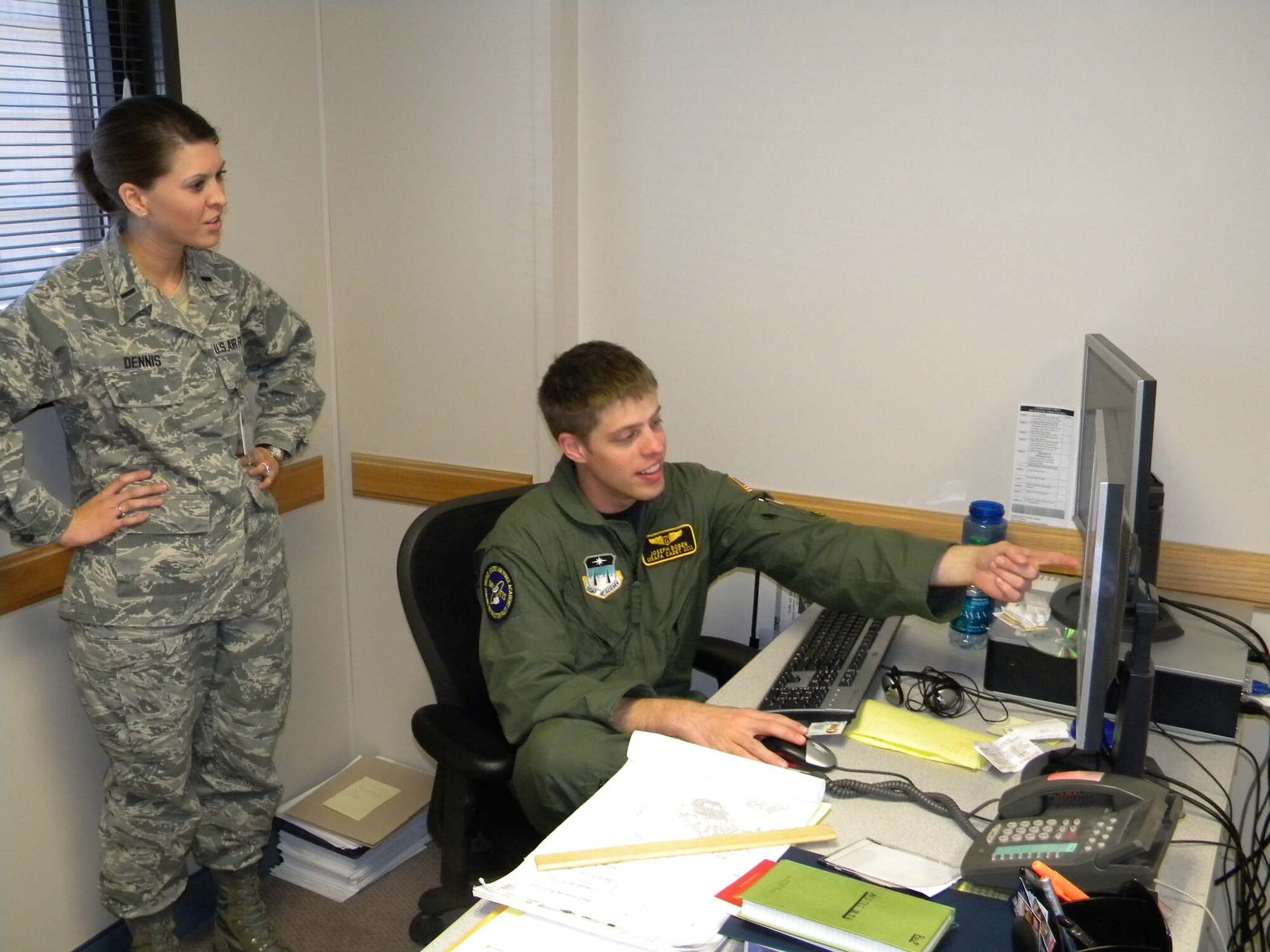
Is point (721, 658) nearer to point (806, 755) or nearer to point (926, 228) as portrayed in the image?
point (806, 755)

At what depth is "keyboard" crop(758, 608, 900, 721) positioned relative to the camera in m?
1.67

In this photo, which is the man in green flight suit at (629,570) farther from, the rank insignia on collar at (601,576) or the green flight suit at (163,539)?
the green flight suit at (163,539)

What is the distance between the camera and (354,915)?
8.55ft

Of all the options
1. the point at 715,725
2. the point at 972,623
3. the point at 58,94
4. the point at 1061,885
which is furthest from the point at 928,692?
the point at 58,94

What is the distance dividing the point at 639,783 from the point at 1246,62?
1593mm

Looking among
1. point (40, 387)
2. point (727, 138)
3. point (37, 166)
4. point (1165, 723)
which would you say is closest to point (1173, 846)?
point (1165, 723)

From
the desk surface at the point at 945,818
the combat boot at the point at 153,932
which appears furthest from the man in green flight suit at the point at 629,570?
the combat boot at the point at 153,932

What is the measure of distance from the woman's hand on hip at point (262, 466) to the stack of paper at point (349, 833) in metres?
0.90

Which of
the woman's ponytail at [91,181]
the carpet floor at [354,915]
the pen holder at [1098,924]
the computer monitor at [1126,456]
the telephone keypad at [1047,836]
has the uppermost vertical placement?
the woman's ponytail at [91,181]

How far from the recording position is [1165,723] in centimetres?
171

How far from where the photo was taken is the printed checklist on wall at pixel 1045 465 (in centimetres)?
223

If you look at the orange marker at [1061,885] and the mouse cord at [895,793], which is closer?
the orange marker at [1061,885]

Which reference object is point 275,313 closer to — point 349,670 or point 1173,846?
point 349,670

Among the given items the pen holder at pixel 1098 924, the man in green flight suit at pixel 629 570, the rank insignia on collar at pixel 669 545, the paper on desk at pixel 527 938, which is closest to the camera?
the pen holder at pixel 1098 924
